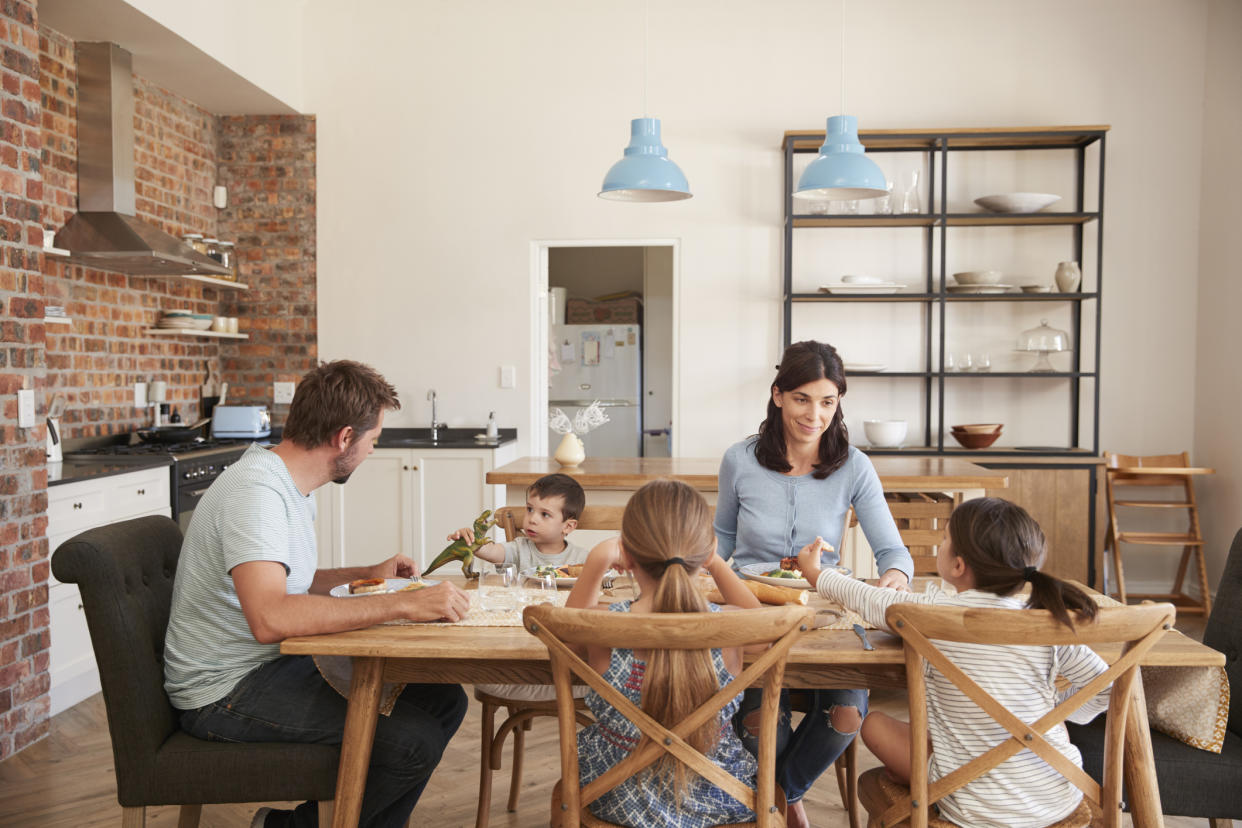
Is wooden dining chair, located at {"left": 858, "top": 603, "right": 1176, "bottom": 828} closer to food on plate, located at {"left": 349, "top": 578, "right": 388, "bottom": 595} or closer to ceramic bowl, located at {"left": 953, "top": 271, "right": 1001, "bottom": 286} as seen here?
food on plate, located at {"left": 349, "top": 578, "right": 388, "bottom": 595}

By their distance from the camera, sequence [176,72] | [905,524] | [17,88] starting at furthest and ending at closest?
[176,72] < [905,524] < [17,88]

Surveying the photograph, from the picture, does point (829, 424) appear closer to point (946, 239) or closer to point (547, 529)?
point (547, 529)

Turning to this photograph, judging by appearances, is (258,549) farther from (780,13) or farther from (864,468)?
(780,13)

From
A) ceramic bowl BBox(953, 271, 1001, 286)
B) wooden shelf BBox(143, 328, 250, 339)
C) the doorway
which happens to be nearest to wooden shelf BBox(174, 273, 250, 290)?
wooden shelf BBox(143, 328, 250, 339)

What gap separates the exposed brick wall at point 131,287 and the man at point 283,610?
2798 mm

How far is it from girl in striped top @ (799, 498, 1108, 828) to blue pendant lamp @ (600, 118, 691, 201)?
2027mm

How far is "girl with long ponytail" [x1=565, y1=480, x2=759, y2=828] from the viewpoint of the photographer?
5.05 feet

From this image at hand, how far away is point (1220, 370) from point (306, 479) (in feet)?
15.7

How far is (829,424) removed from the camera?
2535 millimetres

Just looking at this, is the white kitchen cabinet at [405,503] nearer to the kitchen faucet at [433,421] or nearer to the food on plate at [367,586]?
the kitchen faucet at [433,421]

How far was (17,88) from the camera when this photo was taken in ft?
10.3

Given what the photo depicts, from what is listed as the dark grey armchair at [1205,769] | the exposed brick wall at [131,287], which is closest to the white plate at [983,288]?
the dark grey armchair at [1205,769]

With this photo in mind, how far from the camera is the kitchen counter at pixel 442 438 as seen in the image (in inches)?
204

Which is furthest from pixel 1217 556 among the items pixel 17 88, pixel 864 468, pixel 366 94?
pixel 17 88
